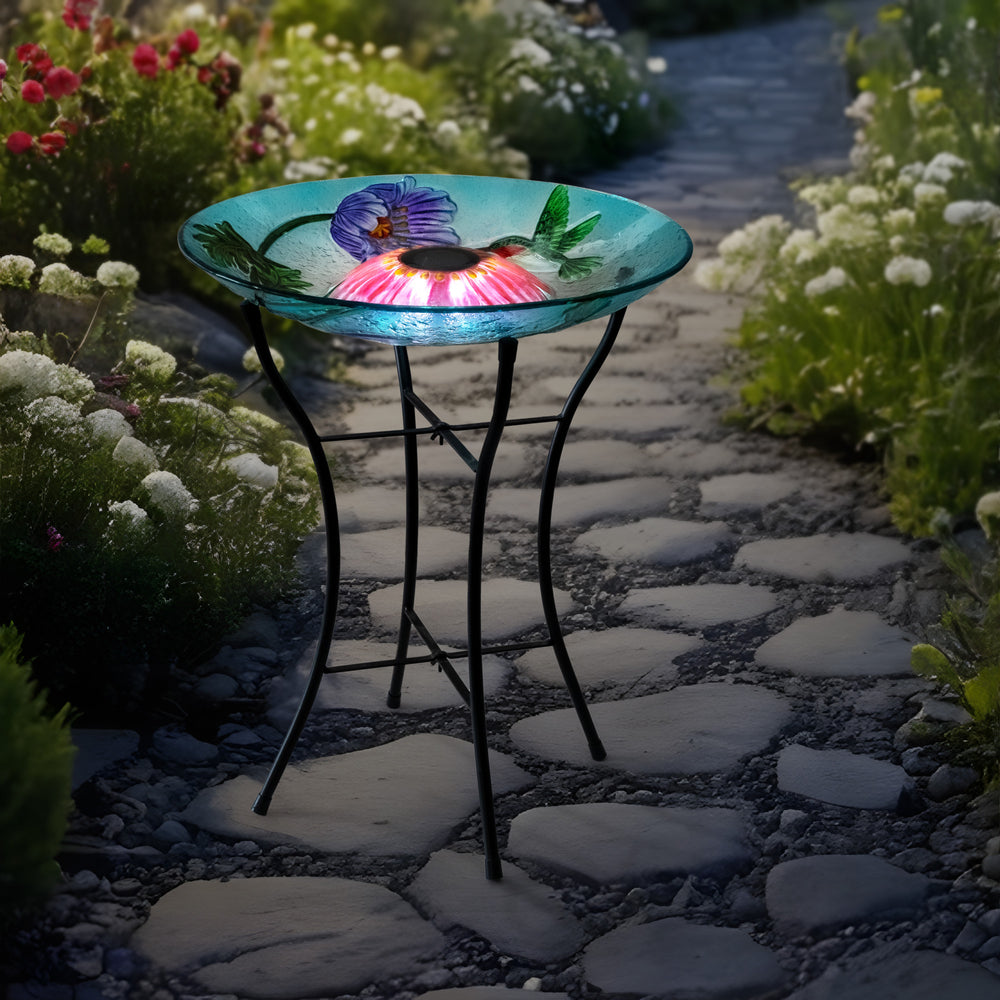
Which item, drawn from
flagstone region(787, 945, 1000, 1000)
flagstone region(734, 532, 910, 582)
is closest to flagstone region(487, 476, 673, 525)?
flagstone region(734, 532, 910, 582)

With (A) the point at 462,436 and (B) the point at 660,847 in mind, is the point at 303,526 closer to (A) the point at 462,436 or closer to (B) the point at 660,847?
(A) the point at 462,436

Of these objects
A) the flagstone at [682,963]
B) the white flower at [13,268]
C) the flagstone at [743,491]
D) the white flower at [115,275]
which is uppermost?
the white flower at [13,268]

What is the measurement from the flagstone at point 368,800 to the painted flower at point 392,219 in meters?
0.98

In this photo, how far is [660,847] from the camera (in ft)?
7.66

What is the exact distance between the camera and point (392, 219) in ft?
7.64

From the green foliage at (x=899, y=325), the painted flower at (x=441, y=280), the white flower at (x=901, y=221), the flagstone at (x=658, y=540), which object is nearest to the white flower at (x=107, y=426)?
the painted flower at (x=441, y=280)

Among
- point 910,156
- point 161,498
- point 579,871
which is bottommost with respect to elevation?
point 579,871

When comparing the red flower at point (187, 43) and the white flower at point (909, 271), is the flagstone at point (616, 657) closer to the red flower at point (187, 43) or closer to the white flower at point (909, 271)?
the white flower at point (909, 271)

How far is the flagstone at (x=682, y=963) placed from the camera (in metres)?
2.01

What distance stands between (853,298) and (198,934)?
298 cm

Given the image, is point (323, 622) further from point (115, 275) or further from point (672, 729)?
point (115, 275)

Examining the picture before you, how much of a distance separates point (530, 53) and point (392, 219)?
5873 mm

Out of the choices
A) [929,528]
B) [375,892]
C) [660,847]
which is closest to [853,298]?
[929,528]

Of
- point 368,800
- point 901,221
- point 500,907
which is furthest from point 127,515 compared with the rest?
point 901,221
